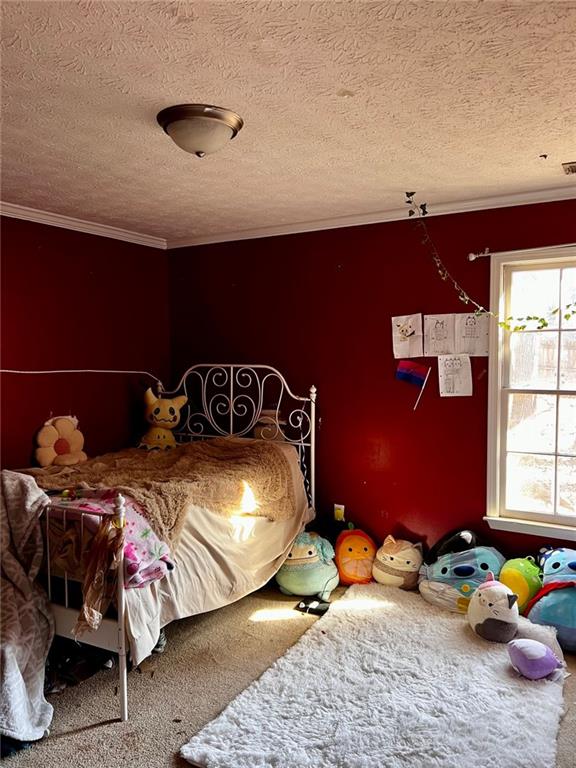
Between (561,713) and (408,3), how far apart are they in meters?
2.50

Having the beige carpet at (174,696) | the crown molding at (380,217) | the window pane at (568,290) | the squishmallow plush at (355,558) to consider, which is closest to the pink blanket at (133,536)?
the beige carpet at (174,696)

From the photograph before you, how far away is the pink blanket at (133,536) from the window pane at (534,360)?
84.4 inches

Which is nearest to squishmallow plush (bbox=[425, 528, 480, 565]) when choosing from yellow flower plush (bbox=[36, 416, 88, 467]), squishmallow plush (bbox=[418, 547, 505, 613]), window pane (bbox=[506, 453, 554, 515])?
squishmallow plush (bbox=[418, 547, 505, 613])

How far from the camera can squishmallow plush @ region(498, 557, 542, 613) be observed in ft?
9.85

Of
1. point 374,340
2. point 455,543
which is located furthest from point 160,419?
point 455,543

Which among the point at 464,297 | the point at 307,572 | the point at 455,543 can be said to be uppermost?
the point at 464,297

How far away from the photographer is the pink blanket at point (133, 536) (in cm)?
225

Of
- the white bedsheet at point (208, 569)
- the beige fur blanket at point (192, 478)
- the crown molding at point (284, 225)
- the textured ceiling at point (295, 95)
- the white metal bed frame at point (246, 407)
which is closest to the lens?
the textured ceiling at point (295, 95)

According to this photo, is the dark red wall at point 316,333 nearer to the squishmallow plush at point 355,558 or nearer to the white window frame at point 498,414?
the white window frame at point 498,414

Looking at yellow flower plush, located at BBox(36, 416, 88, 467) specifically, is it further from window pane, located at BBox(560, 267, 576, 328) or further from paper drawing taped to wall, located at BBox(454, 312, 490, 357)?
window pane, located at BBox(560, 267, 576, 328)

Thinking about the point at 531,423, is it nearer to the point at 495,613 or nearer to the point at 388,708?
the point at 495,613

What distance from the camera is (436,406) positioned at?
3469 millimetres

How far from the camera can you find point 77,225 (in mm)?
3707

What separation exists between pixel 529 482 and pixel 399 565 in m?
0.89
